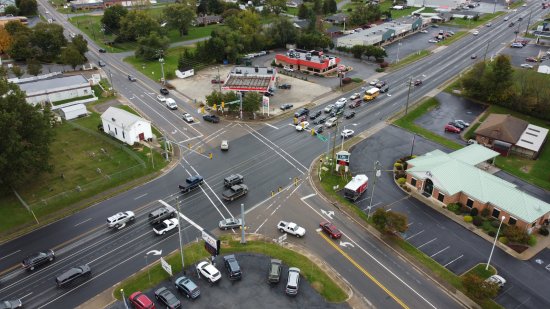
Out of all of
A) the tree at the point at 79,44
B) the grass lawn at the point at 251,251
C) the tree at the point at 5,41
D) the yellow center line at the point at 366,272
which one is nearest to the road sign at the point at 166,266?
the grass lawn at the point at 251,251

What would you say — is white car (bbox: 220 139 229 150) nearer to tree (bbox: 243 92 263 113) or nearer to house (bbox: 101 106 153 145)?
tree (bbox: 243 92 263 113)

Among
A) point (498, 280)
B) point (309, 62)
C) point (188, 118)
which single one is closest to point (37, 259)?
point (188, 118)

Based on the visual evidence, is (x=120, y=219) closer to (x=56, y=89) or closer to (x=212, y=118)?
(x=212, y=118)

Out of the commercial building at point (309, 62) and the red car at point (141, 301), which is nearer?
the red car at point (141, 301)

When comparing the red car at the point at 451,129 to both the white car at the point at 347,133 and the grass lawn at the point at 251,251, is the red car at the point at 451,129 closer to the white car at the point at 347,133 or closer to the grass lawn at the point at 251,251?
the white car at the point at 347,133

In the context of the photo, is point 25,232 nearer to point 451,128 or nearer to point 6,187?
point 6,187

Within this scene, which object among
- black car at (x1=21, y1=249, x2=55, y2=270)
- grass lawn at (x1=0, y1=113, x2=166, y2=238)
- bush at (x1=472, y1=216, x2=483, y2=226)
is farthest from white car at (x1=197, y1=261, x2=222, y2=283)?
bush at (x1=472, y1=216, x2=483, y2=226)
